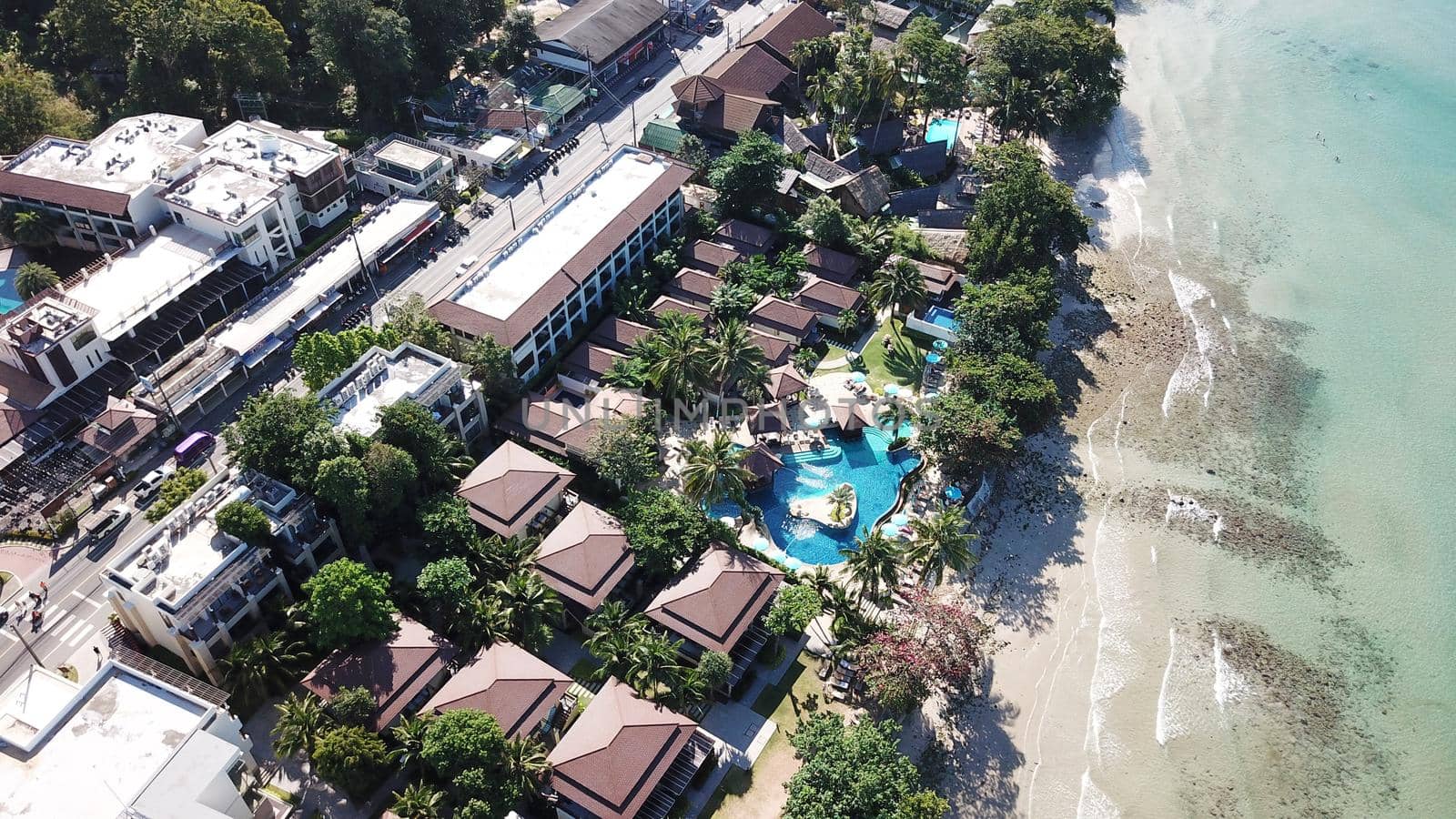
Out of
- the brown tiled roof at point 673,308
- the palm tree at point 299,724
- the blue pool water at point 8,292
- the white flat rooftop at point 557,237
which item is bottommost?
the palm tree at point 299,724

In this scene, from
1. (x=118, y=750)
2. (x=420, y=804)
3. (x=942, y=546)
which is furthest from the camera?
(x=942, y=546)

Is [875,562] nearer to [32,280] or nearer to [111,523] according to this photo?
[111,523]

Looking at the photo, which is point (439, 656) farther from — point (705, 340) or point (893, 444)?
point (893, 444)

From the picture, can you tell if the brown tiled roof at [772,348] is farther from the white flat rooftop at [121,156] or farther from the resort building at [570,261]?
the white flat rooftop at [121,156]

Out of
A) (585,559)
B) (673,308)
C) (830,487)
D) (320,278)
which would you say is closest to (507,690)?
(585,559)

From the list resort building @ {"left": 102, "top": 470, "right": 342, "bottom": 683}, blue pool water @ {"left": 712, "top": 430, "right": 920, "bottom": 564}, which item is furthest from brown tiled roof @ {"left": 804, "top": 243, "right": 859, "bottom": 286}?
resort building @ {"left": 102, "top": 470, "right": 342, "bottom": 683}

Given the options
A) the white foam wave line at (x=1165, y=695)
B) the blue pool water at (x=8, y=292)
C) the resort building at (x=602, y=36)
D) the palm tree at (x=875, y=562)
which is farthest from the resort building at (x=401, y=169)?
the white foam wave line at (x=1165, y=695)
